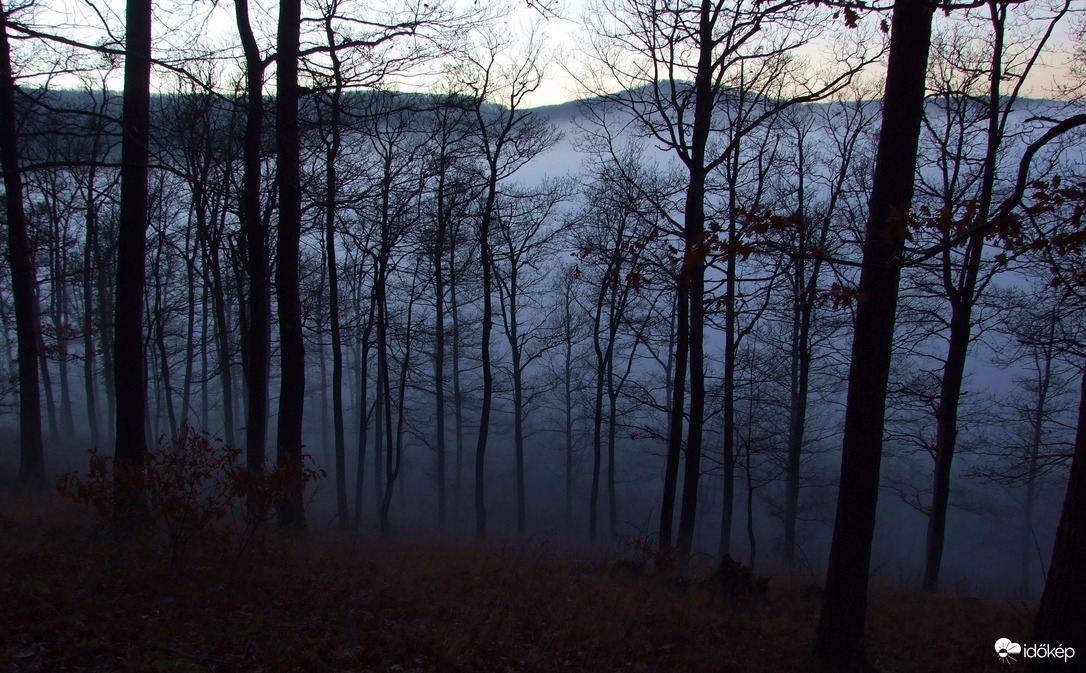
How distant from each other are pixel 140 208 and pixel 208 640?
570 cm

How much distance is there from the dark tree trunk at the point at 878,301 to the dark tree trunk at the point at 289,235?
7.13 metres

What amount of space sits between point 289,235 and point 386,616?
19.0 ft

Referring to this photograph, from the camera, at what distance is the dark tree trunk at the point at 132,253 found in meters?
7.67

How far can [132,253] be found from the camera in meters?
7.80

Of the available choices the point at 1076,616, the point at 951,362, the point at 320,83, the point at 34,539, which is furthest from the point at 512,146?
the point at 1076,616

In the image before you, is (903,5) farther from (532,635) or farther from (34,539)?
(34,539)

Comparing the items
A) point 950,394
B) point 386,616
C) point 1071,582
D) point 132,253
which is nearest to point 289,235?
point 132,253

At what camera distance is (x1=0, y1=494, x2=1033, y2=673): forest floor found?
461 cm

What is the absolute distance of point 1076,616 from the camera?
419 cm

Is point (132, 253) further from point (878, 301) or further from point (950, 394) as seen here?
point (950, 394)

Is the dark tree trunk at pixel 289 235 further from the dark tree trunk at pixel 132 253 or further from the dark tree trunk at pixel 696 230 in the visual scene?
the dark tree trunk at pixel 696 230

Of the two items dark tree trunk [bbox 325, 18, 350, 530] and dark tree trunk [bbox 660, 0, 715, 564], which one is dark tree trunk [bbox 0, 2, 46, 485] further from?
dark tree trunk [bbox 660, 0, 715, 564]

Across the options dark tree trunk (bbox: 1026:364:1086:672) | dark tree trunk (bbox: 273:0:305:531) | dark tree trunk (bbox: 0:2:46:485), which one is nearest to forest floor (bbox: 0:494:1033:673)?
dark tree trunk (bbox: 1026:364:1086:672)

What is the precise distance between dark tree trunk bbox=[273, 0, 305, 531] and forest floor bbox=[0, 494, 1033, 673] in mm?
1918
